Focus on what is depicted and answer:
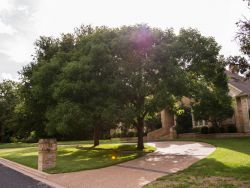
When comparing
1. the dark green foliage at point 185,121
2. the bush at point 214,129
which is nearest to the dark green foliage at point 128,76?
the bush at point 214,129

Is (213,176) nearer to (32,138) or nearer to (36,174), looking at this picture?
(36,174)

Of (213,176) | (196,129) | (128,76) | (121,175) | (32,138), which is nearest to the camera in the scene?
(213,176)

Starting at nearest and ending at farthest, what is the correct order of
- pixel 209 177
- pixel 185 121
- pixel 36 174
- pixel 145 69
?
pixel 209 177 → pixel 36 174 → pixel 145 69 → pixel 185 121

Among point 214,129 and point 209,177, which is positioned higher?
point 214,129

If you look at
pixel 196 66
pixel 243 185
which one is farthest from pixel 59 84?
pixel 243 185

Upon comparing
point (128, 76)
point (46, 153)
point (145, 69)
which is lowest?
point (46, 153)

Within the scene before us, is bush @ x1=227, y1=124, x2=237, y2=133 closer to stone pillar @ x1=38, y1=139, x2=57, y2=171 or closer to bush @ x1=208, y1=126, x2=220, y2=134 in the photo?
bush @ x1=208, y1=126, x2=220, y2=134

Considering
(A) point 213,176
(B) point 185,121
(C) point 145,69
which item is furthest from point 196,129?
(A) point 213,176

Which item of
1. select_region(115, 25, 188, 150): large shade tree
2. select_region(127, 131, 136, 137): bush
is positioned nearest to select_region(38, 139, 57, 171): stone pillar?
select_region(115, 25, 188, 150): large shade tree

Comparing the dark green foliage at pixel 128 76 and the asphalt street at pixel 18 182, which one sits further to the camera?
the dark green foliage at pixel 128 76

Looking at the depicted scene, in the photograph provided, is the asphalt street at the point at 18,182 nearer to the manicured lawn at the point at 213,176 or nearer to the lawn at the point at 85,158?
the lawn at the point at 85,158

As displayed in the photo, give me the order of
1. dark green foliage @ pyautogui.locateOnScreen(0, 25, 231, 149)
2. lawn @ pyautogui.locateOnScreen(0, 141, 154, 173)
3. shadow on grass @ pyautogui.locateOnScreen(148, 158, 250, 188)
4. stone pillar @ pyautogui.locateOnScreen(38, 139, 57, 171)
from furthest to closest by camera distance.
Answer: dark green foliage @ pyautogui.locateOnScreen(0, 25, 231, 149), lawn @ pyautogui.locateOnScreen(0, 141, 154, 173), stone pillar @ pyautogui.locateOnScreen(38, 139, 57, 171), shadow on grass @ pyautogui.locateOnScreen(148, 158, 250, 188)

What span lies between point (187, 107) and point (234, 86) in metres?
7.10

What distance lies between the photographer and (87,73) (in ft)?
72.3
